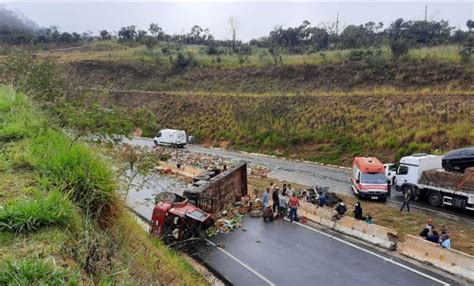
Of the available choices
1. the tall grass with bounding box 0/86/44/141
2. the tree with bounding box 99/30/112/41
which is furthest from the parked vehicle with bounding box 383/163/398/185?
the tree with bounding box 99/30/112/41

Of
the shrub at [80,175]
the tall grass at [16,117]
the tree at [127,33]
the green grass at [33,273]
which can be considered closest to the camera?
the green grass at [33,273]

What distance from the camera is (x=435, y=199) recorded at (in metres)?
22.9

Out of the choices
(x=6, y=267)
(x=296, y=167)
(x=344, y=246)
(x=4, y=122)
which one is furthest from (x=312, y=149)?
(x=6, y=267)

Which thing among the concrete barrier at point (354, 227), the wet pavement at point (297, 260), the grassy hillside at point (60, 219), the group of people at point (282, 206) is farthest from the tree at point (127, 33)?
the grassy hillside at point (60, 219)

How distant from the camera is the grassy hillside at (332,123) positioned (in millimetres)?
34250

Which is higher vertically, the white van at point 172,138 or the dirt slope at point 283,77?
the dirt slope at point 283,77

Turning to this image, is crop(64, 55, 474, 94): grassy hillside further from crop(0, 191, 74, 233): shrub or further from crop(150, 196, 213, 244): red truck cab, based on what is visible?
crop(0, 191, 74, 233): shrub

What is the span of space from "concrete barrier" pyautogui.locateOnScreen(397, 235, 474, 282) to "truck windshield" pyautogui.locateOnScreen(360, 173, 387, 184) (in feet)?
26.7

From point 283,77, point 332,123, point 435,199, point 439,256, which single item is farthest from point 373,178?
point 283,77

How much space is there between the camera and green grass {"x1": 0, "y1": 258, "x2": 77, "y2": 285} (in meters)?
3.41

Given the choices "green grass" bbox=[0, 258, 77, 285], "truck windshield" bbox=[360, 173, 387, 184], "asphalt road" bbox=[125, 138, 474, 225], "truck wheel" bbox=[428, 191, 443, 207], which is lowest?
"asphalt road" bbox=[125, 138, 474, 225]

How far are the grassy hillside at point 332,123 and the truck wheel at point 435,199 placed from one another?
9.94 m

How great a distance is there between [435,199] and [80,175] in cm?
2168

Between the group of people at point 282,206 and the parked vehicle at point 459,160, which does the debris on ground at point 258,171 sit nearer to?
the group of people at point 282,206
